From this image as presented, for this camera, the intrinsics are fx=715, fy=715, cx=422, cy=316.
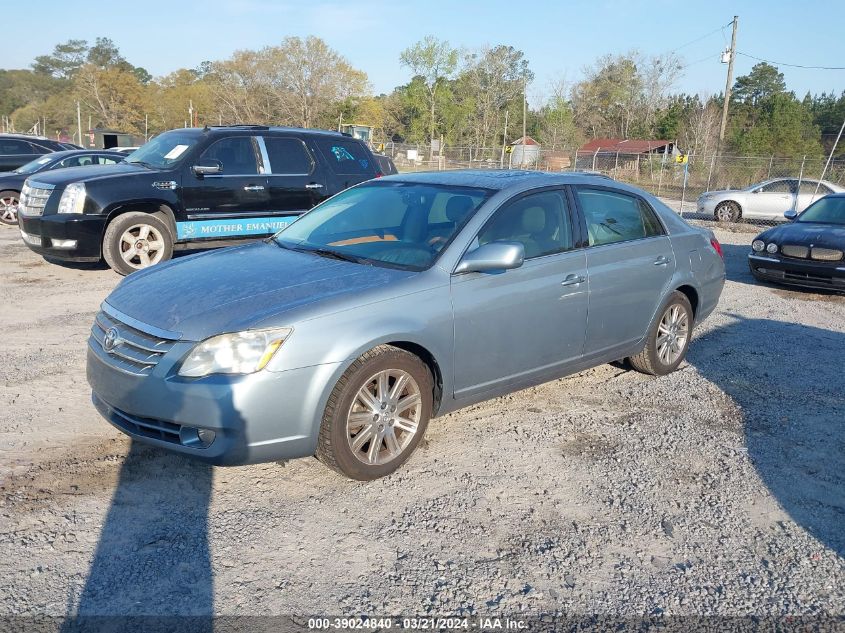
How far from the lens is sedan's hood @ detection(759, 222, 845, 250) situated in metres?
9.60

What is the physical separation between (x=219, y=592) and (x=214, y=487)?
95 centimetres

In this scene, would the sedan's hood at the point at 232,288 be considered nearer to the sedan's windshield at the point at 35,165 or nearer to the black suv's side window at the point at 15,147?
the sedan's windshield at the point at 35,165

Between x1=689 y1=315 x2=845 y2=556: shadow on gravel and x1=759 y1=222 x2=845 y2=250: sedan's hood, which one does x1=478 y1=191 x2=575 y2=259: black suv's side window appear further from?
x1=759 y1=222 x2=845 y2=250: sedan's hood

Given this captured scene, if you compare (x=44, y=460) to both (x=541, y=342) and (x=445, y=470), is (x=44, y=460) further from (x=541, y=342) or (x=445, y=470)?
(x=541, y=342)

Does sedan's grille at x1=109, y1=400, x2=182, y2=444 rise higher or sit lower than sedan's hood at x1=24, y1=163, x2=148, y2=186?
lower

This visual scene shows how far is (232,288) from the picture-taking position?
3.93 metres

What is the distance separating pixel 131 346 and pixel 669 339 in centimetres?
419

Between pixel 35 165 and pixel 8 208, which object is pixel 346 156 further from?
pixel 35 165

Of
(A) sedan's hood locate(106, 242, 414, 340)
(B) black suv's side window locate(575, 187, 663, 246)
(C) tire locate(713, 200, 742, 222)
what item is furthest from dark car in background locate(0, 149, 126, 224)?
(C) tire locate(713, 200, 742, 222)

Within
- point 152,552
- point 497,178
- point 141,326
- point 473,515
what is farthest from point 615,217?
point 152,552

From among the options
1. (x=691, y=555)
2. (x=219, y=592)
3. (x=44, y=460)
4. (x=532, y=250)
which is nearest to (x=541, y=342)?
(x=532, y=250)

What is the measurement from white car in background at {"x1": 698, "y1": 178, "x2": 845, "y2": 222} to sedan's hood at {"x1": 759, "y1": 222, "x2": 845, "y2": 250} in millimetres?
10167

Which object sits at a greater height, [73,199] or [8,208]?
[73,199]

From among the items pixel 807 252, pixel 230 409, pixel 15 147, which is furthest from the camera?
pixel 15 147
